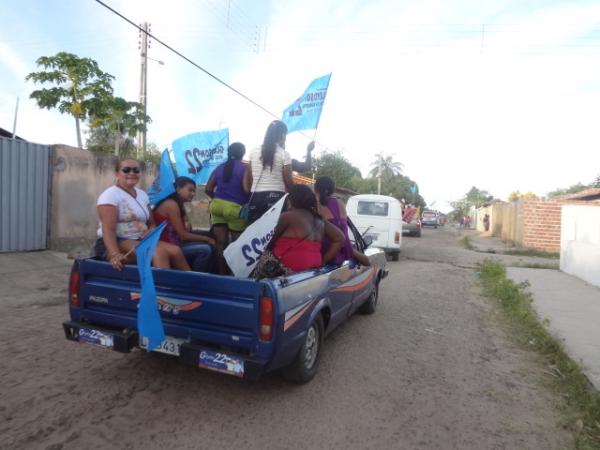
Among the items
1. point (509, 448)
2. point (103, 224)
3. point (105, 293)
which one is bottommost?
point (509, 448)

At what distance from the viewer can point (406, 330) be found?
18.8 feet

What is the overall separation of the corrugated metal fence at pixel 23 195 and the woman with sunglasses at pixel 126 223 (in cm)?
579

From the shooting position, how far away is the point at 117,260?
3.39 metres

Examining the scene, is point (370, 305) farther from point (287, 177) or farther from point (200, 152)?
point (200, 152)

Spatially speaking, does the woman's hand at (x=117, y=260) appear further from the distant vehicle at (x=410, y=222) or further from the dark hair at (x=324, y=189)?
the distant vehicle at (x=410, y=222)

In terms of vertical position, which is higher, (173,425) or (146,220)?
(146,220)

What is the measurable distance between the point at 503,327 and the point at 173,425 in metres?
4.89

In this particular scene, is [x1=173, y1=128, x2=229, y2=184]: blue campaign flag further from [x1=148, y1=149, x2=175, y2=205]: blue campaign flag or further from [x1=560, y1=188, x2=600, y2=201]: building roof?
[x1=560, y1=188, x2=600, y2=201]: building roof

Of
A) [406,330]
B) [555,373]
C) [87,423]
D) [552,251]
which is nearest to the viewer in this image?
[87,423]

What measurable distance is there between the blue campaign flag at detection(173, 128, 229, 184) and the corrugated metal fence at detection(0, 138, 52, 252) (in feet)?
16.6

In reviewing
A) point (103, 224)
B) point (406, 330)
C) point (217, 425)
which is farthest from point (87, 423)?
point (406, 330)

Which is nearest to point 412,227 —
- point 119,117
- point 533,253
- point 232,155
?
point 533,253

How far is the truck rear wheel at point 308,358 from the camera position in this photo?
3.57 meters

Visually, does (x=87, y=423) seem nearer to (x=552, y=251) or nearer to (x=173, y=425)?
(x=173, y=425)
